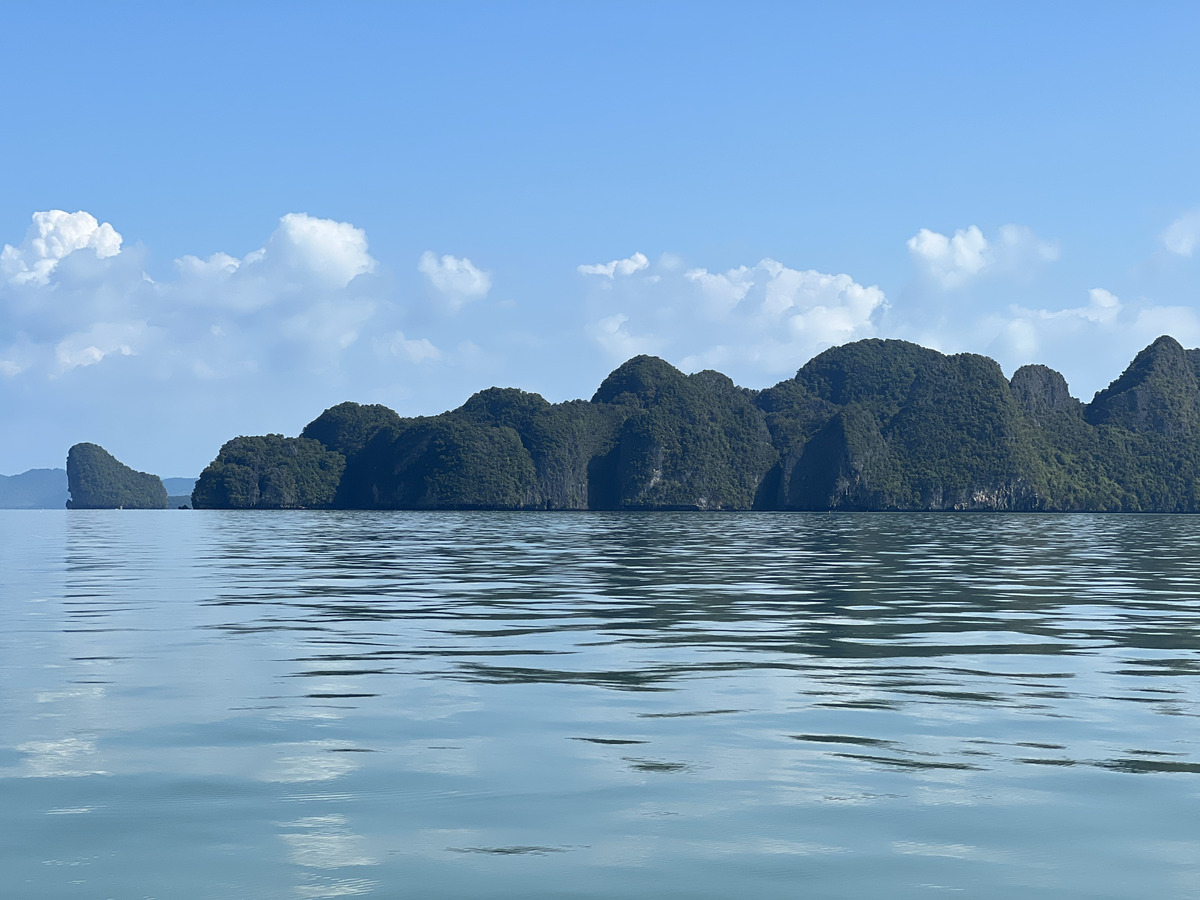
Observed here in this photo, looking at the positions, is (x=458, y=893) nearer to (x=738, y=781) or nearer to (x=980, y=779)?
(x=738, y=781)

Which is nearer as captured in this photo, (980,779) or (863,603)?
(980,779)

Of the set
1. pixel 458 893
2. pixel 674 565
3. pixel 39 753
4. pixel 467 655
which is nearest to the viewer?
pixel 458 893

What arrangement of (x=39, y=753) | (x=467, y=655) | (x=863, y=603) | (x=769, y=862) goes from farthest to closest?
(x=863, y=603)
(x=467, y=655)
(x=39, y=753)
(x=769, y=862)

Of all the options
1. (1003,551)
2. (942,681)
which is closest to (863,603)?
(942,681)

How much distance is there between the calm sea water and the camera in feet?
23.0

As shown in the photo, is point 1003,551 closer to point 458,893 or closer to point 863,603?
point 863,603

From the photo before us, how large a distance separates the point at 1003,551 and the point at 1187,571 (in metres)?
14.1

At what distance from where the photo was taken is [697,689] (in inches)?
524

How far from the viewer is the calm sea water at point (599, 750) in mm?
7012

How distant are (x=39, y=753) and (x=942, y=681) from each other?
8.91 m

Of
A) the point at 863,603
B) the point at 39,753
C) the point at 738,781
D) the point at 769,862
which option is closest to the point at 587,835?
the point at 769,862

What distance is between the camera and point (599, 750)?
10195mm

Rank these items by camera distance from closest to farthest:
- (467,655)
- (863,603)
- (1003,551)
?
(467,655) → (863,603) → (1003,551)

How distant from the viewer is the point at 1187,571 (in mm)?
34688
